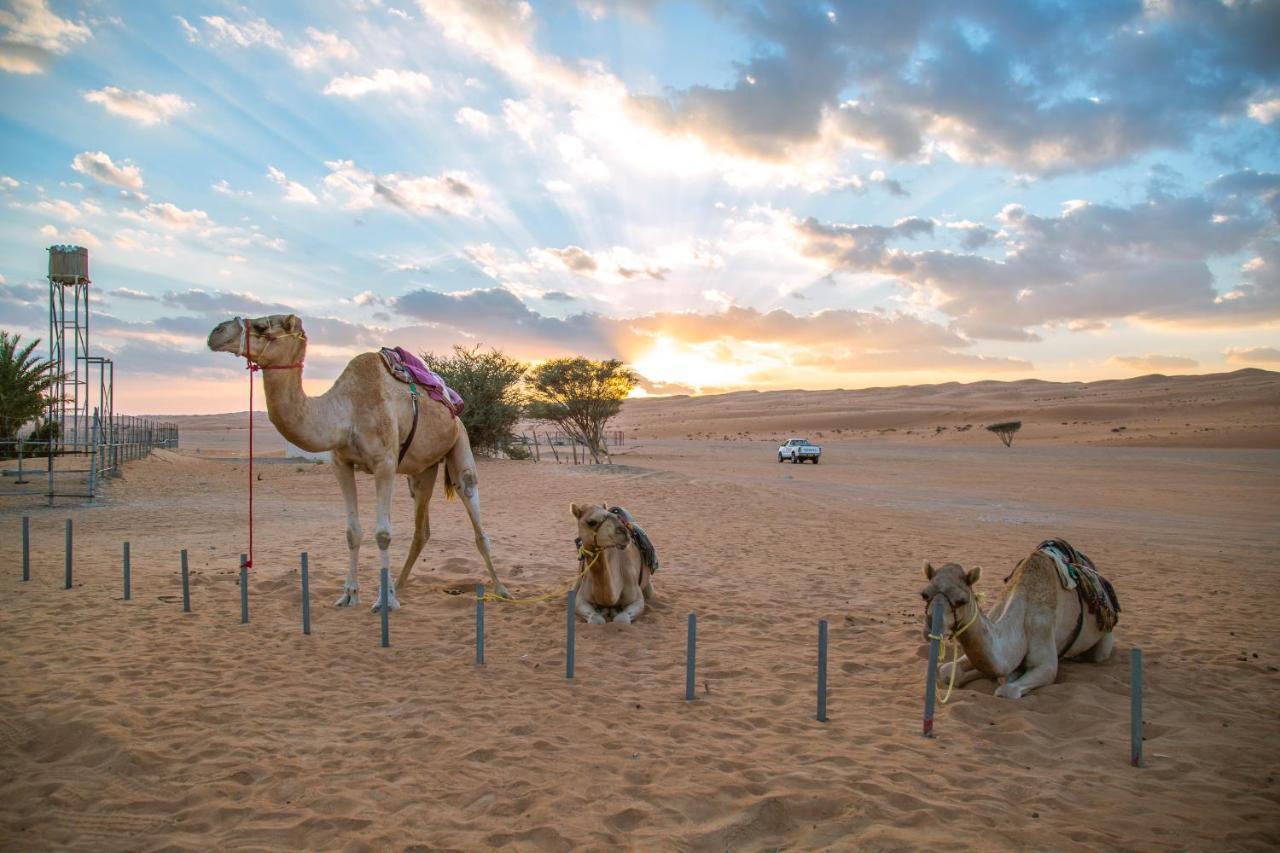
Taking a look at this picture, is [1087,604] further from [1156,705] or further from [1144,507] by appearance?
[1144,507]

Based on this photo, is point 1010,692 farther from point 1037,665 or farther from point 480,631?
point 480,631

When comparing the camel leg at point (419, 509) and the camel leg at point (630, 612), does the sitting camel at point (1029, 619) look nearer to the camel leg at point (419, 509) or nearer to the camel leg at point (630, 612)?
the camel leg at point (630, 612)

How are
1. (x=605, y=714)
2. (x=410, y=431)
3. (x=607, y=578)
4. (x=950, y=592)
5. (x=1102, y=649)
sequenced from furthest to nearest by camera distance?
(x=410, y=431)
(x=607, y=578)
(x=1102, y=649)
(x=605, y=714)
(x=950, y=592)

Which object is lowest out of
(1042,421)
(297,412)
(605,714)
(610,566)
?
(605,714)

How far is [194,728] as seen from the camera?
5.40 metres

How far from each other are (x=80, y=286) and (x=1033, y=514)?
3224 cm

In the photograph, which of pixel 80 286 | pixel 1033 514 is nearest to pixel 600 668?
pixel 1033 514

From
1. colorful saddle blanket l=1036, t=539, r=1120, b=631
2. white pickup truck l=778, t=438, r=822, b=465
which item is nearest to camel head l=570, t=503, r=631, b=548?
colorful saddle blanket l=1036, t=539, r=1120, b=631

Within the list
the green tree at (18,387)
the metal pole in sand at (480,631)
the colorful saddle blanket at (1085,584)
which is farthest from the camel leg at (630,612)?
the green tree at (18,387)

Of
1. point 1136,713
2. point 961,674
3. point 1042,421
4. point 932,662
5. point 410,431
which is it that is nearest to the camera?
point 1136,713

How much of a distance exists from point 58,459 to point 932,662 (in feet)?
123

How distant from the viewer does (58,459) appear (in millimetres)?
31172

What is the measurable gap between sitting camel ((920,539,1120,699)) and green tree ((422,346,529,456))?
32.4 metres

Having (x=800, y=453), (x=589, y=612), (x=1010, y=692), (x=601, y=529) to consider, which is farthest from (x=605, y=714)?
(x=800, y=453)
